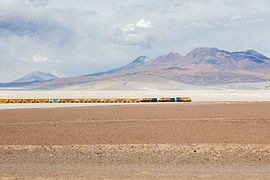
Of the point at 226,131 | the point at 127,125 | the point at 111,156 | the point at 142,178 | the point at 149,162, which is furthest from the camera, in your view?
the point at 127,125

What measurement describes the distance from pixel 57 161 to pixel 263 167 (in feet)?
26.7

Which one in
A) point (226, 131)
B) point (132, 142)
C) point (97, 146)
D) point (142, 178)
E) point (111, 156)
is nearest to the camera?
point (142, 178)

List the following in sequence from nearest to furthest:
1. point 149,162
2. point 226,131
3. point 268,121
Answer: point 149,162 < point 226,131 < point 268,121

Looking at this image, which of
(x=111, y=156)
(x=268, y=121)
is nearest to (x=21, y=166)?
(x=111, y=156)

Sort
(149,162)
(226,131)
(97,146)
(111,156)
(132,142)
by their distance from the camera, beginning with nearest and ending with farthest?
1. (149,162)
2. (111,156)
3. (97,146)
4. (132,142)
5. (226,131)

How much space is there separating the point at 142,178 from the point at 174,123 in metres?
15.3

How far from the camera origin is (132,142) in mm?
18953

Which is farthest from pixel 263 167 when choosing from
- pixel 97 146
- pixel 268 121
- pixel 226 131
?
pixel 268 121

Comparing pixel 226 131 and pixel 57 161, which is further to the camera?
pixel 226 131

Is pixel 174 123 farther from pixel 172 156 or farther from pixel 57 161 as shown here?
pixel 57 161

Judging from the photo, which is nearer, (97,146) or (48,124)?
(97,146)

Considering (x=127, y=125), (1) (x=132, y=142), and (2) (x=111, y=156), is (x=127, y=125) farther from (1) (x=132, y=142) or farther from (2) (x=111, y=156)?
(2) (x=111, y=156)

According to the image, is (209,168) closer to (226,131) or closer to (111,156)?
(111,156)

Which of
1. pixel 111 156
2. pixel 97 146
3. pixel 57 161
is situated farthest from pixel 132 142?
pixel 57 161
